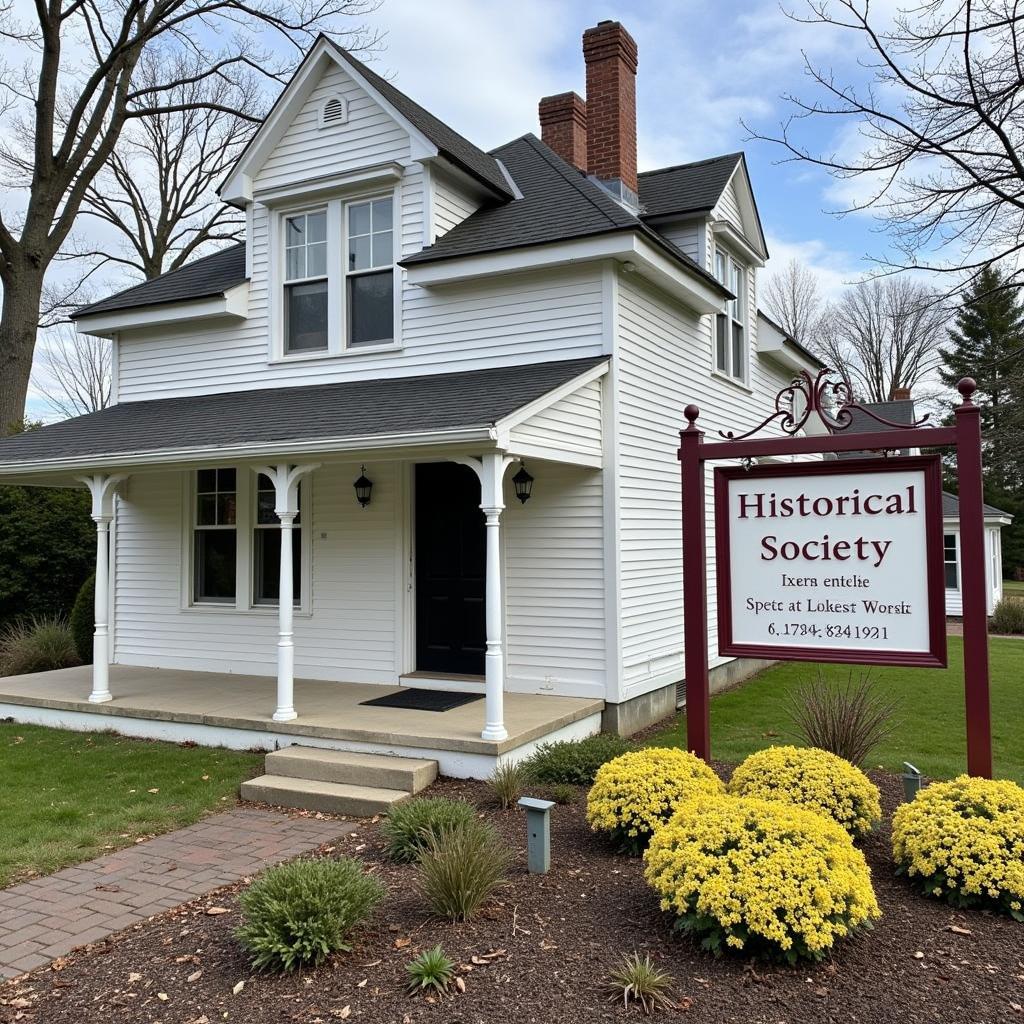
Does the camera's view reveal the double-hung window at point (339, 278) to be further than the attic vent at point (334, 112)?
No

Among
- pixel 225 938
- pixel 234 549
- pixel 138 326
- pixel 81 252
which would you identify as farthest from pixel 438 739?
pixel 81 252

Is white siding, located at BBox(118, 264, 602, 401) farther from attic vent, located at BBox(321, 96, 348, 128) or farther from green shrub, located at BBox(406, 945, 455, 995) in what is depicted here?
green shrub, located at BBox(406, 945, 455, 995)

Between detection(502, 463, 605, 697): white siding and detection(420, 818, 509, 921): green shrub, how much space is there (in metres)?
4.24

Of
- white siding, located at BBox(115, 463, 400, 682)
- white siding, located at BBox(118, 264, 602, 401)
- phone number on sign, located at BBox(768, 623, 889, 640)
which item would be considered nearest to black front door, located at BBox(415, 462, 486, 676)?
white siding, located at BBox(115, 463, 400, 682)

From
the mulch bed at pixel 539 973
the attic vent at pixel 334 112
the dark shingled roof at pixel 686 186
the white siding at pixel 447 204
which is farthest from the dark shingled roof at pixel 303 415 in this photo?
the dark shingled roof at pixel 686 186

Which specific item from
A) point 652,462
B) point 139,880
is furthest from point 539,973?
point 652,462

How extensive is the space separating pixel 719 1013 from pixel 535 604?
564 centimetres

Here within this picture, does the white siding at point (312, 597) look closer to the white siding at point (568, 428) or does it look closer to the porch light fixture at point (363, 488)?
the porch light fixture at point (363, 488)

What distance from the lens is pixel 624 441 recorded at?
8.96 meters

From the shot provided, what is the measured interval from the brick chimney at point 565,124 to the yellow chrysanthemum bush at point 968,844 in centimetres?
1063

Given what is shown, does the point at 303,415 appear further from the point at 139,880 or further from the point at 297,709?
the point at 139,880

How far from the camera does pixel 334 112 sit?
33.4ft

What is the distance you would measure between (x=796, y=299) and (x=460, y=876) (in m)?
40.7

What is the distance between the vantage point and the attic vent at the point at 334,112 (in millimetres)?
10125
